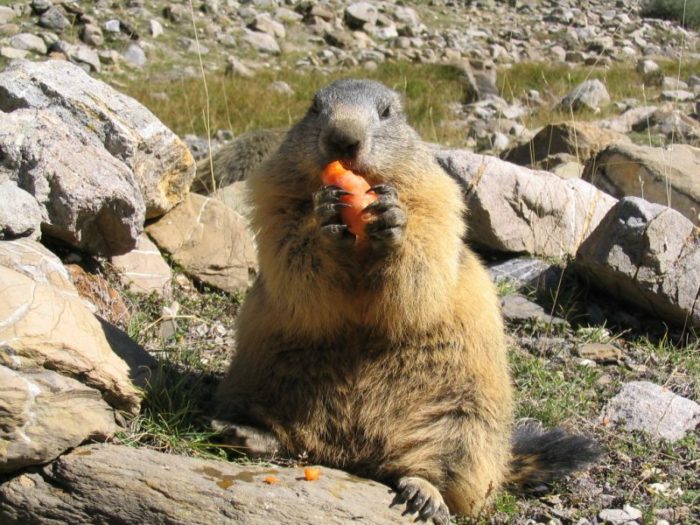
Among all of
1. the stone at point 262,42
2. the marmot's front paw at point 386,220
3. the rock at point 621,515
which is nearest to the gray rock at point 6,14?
the stone at point 262,42

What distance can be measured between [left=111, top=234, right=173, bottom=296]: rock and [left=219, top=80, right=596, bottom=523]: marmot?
1.99m

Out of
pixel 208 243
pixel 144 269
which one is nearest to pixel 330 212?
pixel 144 269

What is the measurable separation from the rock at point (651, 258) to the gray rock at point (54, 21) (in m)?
12.1

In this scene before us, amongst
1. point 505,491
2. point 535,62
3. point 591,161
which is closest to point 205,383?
point 505,491

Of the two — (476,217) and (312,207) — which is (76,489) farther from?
(476,217)

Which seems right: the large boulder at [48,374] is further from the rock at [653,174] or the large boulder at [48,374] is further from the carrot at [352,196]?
the rock at [653,174]

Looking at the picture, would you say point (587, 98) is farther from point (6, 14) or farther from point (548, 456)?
point (548, 456)

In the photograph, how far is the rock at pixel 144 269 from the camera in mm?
6215

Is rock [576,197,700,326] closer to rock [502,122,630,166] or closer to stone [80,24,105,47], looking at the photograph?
rock [502,122,630,166]

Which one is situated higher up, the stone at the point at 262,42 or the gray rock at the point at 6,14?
the gray rock at the point at 6,14

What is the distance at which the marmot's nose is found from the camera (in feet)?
13.7

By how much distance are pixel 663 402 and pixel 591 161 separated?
13.7ft

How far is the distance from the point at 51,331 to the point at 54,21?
43.6 ft

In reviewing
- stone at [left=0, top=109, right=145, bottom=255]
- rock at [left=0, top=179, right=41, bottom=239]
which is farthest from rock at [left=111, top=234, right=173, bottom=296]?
rock at [left=0, top=179, right=41, bottom=239]
